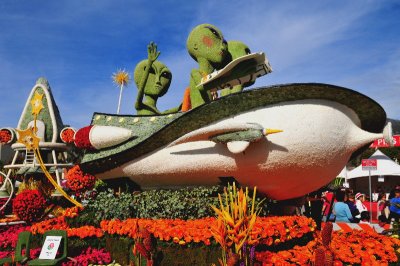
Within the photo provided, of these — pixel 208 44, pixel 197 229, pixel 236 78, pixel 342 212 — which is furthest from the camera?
pixel 342 212

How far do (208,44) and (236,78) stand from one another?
40.6 inches

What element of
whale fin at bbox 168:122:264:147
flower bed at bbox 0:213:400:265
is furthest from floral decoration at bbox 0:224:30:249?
whale fin at bbox 168:122:264:147

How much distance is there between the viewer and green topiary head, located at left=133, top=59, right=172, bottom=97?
364 inches

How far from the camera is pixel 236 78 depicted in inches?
303

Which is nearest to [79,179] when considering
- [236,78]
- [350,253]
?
[236,78]

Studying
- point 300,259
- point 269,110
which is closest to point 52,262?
point 300,259

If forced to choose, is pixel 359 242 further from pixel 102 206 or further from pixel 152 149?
pixel 102 206

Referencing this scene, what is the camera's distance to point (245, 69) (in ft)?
25.0

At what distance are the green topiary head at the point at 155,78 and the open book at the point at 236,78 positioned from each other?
1749mm

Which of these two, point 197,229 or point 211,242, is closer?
point 211,242

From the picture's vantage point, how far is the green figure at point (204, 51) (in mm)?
8094

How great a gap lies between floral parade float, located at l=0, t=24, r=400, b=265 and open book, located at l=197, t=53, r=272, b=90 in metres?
0.02

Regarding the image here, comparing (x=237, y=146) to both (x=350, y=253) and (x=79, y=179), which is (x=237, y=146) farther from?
(x=79, y=179)

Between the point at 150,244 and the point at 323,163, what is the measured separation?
383 cm
